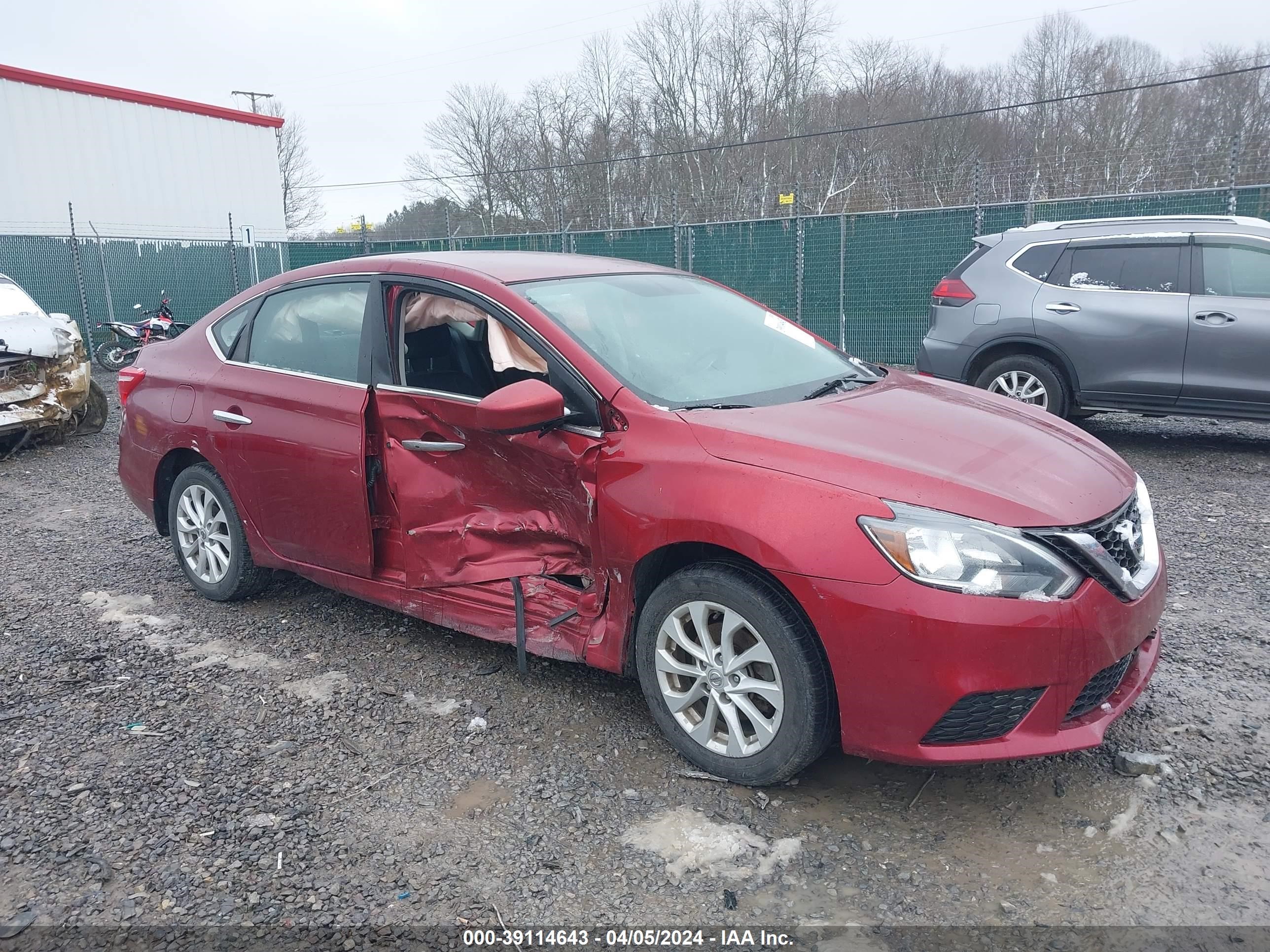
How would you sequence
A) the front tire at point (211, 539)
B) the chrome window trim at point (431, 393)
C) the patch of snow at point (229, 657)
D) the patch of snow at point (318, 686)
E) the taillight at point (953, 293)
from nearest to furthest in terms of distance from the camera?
the chrome window trim at point (431, 393) → the patch of snow at point (318, 686) → the patch of snow at point (229, 657) → the front tire at point (211, 539) → the taillight at point (953, 293)

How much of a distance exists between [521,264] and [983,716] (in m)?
2.48

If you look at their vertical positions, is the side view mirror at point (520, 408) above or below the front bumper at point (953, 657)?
above

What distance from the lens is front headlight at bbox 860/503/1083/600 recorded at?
249cm

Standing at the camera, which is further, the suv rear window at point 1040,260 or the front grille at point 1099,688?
the suv rear window at point 1040,260

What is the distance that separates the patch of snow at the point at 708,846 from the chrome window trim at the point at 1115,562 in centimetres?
112

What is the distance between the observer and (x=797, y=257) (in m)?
13.4

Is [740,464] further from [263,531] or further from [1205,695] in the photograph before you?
[263,531]

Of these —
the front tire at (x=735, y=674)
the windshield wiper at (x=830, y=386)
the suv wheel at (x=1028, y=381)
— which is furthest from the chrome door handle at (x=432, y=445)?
the suv wheel at (x=1028, y=381)

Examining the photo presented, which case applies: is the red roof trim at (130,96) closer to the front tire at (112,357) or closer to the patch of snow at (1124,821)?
the front tire at (112,357)

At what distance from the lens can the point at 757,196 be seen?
3197 centimetres

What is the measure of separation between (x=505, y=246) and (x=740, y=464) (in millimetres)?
16624

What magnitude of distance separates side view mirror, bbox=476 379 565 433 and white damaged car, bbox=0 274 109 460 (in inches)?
272

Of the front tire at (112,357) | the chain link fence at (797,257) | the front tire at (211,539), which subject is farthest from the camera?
the front tire at (112,357)

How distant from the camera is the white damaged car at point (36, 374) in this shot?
26.6 ft
